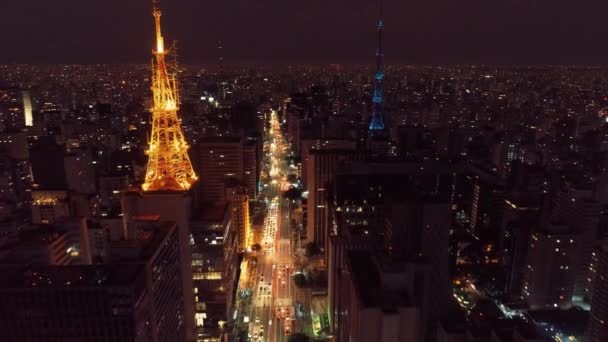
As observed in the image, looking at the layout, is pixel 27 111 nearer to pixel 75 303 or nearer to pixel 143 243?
pixel 143 243

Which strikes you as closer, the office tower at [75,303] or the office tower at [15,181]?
the office tower at [75,303]

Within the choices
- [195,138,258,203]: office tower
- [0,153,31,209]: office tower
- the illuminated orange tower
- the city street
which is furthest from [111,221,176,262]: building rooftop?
[0,153,31,209]: office tower

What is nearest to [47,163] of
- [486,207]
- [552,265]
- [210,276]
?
[210,276]

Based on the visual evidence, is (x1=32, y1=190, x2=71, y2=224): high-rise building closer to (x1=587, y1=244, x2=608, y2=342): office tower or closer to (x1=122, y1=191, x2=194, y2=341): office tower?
(x1=122, y1=191, x2=194, y2=341): office tower

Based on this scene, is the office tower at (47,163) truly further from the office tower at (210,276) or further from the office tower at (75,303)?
the office tower at (75,303)

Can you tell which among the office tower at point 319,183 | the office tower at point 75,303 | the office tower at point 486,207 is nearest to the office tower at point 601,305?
the office tower at point 486,207

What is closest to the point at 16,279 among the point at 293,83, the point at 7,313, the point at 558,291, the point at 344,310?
the point at 7,313
